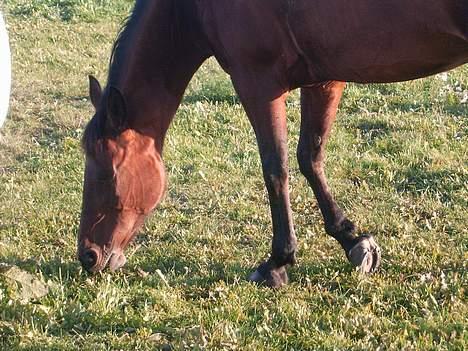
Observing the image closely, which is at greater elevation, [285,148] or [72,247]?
[285,148]

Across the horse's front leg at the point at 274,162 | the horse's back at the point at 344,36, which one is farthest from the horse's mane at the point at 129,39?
the horse's front leg at the point at 274,162

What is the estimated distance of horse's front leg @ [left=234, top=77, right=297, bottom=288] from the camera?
4238 millimetres

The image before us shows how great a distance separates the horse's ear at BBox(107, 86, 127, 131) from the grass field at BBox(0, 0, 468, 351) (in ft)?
2.86

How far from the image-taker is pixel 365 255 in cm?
434

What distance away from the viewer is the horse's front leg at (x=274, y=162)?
424 centimetres

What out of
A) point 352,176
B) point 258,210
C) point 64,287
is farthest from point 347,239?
point 64,287

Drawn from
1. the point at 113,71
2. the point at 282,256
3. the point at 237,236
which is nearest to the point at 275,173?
the point at 282,256

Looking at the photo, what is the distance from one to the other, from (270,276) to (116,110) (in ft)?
4.23

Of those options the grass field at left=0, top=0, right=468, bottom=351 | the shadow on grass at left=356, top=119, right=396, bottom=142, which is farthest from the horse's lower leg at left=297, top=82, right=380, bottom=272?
the shadow on grass at left=356, top=119, right=396, bottom=142

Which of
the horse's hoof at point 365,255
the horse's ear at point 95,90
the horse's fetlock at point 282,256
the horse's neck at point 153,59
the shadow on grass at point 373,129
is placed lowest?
the horse's fetlock at point 282,256

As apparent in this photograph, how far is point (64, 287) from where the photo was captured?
4.27 meters

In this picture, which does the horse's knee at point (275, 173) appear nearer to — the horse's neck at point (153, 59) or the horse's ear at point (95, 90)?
the horse's neck at point (153, 59)

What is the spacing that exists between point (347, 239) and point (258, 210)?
91cm

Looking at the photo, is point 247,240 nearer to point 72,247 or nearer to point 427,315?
point 72,247
